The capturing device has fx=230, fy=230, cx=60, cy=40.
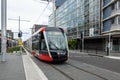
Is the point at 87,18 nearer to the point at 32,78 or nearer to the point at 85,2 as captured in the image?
the point at 85,2

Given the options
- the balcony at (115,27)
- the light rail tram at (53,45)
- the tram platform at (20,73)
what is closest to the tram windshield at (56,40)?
the light rail tram at (53,45)

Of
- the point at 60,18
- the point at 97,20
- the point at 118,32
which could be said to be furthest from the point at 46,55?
the point at 60,18

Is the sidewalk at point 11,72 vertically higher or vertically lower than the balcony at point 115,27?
lower

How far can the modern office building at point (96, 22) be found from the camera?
161 ft

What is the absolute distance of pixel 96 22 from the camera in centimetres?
5894

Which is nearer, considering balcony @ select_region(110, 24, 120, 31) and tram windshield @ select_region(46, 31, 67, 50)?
tram windshield @ select_region(46, 31, 67, 50)

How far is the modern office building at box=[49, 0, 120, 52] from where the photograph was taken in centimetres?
4902

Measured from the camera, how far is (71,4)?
82688 millimetres

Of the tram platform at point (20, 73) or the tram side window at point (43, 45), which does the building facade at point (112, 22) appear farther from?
the tram platform at point (20, 73)

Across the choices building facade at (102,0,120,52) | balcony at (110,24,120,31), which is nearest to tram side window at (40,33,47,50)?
building facade at (102,0,120,52)

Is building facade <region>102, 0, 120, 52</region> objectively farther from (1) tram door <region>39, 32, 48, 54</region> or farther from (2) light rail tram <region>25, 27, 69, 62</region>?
(2) light rail tram <region>25, 27, 69, 62</region>

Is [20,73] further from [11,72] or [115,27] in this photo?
[115,27]

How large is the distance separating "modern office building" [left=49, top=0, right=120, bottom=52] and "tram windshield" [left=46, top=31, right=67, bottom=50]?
18.8 metres

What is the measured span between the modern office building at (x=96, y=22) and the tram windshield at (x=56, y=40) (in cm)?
1876
